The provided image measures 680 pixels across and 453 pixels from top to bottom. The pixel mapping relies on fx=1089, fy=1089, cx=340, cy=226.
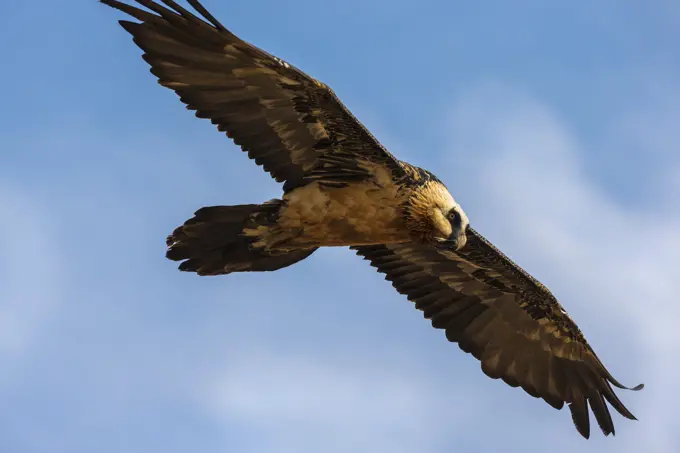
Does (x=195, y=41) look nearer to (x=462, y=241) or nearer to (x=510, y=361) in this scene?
(x=462, y=241)

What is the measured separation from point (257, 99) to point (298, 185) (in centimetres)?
93

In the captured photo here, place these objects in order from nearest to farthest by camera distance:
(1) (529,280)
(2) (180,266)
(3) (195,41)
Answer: (3) (195,41) → (2) (180,266) → (1) (529,280)

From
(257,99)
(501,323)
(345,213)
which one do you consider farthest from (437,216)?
(501,323)

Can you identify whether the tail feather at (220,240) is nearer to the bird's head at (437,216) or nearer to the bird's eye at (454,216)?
the bird's head at (437,216)

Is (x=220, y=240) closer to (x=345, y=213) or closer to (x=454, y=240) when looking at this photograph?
(x=345, y=213)

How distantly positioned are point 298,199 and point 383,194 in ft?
2.57

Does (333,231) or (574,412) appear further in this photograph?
(574,412)

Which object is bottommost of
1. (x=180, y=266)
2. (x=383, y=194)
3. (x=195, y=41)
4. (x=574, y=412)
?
(x=574, y=412)

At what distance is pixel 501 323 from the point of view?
38.1 ft

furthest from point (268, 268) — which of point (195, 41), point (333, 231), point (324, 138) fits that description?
point (195, 41)

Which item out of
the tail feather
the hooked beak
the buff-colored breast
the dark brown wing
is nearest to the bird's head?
the hooked beak

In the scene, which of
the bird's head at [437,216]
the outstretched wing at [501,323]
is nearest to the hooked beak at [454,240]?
the bird's head at [437,216]

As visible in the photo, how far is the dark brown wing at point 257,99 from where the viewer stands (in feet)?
29.7

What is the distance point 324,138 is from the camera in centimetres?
985
